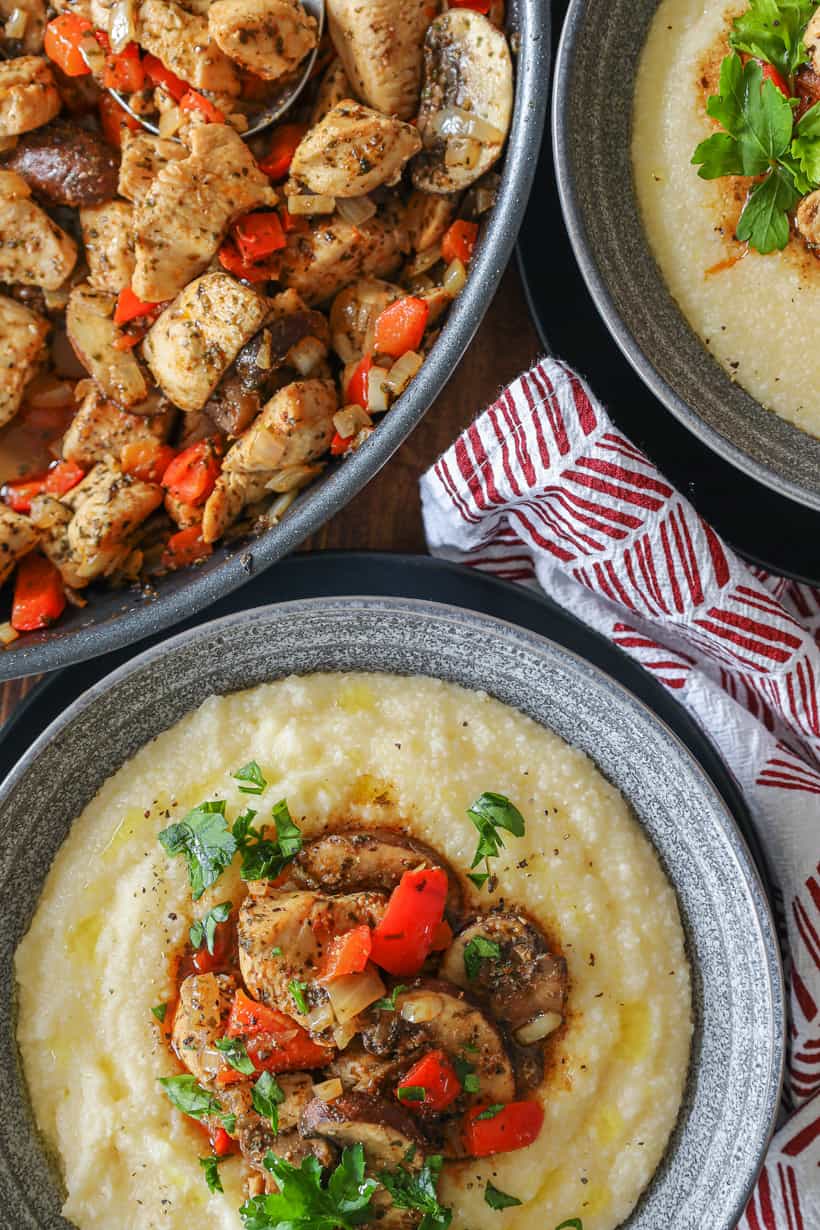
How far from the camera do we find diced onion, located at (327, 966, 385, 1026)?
402 cm

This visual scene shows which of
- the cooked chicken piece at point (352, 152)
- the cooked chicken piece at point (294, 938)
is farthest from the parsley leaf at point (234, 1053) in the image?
the cooked chicken piece at point (352, 152)

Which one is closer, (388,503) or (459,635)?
(459,635)

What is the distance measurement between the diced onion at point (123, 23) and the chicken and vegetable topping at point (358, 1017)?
245 centimetres

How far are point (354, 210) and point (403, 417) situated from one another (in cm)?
82

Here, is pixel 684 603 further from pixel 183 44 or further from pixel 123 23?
pixel 123 23

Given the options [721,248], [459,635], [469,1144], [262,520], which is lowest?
[469,1144]

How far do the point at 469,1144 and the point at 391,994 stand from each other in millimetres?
544

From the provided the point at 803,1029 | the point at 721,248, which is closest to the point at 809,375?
the point at 721,248

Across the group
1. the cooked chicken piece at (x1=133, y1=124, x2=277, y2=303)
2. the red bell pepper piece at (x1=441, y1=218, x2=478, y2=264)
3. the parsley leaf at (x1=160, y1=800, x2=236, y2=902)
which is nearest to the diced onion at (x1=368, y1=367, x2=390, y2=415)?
the red bell pepper piece at (x1=441, y1=218, x2=478, y2=264)

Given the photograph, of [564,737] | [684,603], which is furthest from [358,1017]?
[684,603]

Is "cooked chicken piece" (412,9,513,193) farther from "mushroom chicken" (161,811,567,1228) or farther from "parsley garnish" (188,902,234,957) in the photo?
"parsley garnish" (188,902,234,957)

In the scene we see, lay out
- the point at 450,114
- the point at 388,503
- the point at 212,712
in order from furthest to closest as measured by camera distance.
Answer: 1. the point at 388,503
2. the point at 212,712
3. the point at 450,114

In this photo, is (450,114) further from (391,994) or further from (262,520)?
(391,994)

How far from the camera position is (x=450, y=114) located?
13.4ft
